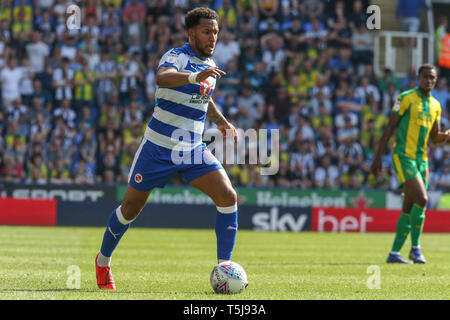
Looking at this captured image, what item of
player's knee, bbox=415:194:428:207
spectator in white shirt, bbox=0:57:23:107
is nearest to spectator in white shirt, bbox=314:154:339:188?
spectator in white shirt, bbox=0:57:23:107

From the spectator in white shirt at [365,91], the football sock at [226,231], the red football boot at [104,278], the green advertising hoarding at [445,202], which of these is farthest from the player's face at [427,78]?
the spectator in white shirt at [365,91]

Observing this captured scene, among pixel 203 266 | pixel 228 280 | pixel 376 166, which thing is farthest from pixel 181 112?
pixel 376 166

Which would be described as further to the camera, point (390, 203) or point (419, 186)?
point (390, 203)

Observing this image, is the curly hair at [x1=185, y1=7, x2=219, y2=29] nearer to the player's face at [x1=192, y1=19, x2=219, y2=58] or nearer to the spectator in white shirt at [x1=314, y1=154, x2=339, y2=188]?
the player's face at [x1=192, y1=19, x2=219, y2=58]

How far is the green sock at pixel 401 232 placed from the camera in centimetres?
1136

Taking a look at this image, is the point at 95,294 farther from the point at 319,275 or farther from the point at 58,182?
the point at 58,182

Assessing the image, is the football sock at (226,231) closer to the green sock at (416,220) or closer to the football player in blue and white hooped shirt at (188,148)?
the football player in blue and white hooped shirt at (188,148)

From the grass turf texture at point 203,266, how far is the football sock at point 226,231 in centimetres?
38

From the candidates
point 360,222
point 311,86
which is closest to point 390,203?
point 360,222

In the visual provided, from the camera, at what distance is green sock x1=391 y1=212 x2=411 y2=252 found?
37.3 ft

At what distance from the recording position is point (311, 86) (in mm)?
23922

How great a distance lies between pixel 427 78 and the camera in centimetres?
1136

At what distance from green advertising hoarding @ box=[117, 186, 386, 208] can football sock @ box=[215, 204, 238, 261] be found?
44.8ft
